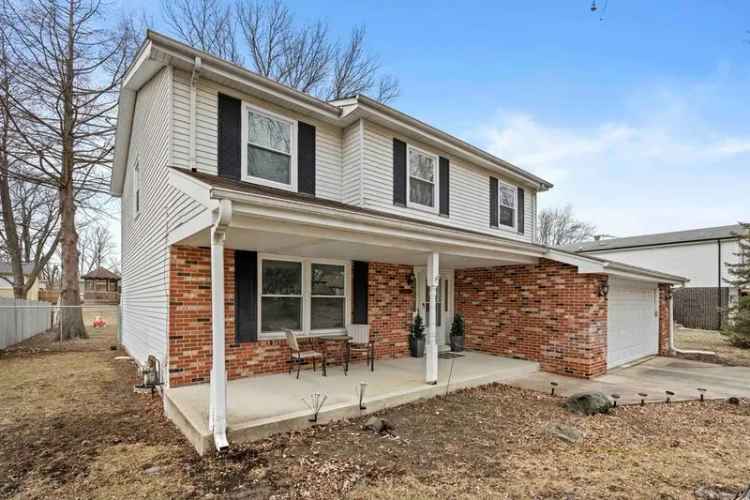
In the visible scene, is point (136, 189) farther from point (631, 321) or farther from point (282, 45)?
point (631, 321)

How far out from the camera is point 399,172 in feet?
28.7

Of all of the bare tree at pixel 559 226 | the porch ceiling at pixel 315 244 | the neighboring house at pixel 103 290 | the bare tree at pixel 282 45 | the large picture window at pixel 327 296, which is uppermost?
the bare tree at pixel 282 45

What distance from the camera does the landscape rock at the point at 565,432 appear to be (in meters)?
4.61

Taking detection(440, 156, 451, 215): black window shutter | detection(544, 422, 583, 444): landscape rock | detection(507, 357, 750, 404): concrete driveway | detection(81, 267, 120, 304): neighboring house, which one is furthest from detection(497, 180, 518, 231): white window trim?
detection(81, 267, 120, 304): neighboring house

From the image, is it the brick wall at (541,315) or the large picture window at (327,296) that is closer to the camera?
the large picture window at (327,296)

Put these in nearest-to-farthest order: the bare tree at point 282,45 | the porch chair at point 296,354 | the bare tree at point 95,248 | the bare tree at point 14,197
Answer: the porch chair at point 296,354 < the bare tree at point 14,197 < the bare tree at point 282,45 < the bare tree at point 95,248

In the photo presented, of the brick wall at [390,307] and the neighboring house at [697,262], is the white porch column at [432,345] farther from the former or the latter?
the neighboring house at [697,262]

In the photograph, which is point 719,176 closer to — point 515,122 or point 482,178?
point 515,122

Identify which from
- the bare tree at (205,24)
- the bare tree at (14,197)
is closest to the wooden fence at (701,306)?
the bare tree at (205,24)

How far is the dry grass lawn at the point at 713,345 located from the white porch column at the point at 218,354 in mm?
12228

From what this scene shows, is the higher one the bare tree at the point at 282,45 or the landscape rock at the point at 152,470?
the bare tree at the point at 282,45

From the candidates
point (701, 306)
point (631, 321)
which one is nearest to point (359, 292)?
point (631, 321)

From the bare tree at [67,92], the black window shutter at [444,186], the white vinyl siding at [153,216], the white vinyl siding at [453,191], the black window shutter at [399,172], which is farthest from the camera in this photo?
the bare tree at [67,92]

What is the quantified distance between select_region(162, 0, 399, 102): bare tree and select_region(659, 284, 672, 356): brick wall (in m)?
13.3
